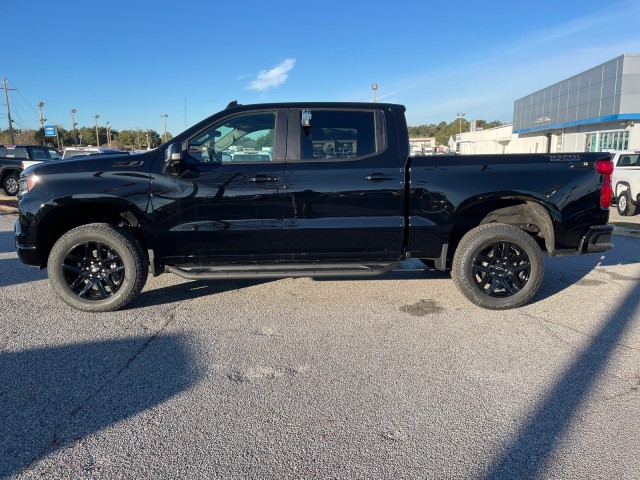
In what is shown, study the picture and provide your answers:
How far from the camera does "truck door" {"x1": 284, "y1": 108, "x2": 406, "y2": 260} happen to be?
4.45 meters

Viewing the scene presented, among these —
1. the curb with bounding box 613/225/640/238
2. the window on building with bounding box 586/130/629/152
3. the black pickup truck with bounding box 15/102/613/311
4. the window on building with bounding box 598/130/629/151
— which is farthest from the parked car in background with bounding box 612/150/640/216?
the window on building with bounding box 598/130/629/151

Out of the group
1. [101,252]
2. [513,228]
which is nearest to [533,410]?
[513,228]

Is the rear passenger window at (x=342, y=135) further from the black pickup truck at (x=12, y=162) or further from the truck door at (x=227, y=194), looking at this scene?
the black pickup truck at (x=12, y=162)

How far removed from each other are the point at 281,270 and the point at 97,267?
1.84 m

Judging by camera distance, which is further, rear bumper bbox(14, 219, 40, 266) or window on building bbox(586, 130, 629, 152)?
window on building bbox(586, 130, 629, 152)

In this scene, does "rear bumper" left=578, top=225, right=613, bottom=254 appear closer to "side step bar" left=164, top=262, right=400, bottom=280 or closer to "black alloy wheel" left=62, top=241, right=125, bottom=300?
"side step bar" left=164, top=262, right=400, bottom=280

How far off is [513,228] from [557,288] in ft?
4.39

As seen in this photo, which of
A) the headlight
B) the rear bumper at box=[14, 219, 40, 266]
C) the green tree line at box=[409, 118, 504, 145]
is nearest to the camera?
the headlight

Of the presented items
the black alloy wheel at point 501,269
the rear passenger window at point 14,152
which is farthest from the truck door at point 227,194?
the rear passenger window at point 14,152

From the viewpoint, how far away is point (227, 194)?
4.41m

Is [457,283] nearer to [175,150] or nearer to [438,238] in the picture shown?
[438,238]

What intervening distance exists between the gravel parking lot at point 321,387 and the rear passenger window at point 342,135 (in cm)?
157

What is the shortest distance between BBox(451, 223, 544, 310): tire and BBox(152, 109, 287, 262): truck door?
1882mm

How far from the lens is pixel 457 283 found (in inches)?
185
